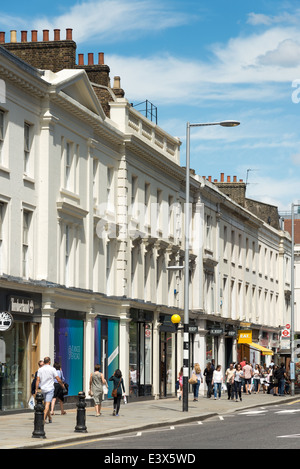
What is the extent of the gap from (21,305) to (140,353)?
1343 centimetres

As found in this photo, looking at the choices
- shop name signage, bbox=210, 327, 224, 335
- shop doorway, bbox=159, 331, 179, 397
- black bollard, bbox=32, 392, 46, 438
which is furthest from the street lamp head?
shop name signage, bbox=210, 327, 224, 335

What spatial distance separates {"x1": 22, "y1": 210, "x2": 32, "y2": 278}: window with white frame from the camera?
31.5 m

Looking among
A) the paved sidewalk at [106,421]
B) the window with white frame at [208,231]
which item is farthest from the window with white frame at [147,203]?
the window with white frame at [208,231]

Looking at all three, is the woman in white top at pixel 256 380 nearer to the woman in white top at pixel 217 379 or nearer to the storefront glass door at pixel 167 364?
the storefront glass door at pixel 167 364

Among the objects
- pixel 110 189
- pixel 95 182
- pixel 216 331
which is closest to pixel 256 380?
pixel 216 331

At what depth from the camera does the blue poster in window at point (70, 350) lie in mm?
33531

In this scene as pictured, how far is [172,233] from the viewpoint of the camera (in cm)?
4809

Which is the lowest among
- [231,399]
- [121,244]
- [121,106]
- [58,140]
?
[231,399]

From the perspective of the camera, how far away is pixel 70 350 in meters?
34.6

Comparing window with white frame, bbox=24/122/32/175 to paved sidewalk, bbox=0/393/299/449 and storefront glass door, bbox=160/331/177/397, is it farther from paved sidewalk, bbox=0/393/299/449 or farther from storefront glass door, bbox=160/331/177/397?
storefront glass door, bbox=160/331/177/397

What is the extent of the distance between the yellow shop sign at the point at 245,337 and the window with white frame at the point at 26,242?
31151 millimetres
